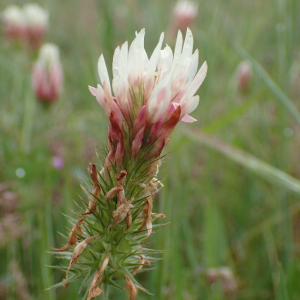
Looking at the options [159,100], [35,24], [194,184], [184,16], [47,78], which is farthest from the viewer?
[184,16]

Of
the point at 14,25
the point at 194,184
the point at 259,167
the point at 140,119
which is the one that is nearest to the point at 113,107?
the point at 140,119

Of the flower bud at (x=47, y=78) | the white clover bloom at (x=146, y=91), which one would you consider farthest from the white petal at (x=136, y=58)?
the flower bud at (x=47, y=78)

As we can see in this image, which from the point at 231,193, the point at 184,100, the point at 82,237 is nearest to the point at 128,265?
the point at 82,237

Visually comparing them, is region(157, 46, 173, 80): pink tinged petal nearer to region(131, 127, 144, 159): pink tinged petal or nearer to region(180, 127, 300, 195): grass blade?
region(131, 127, 144, 159): pink tinged petal

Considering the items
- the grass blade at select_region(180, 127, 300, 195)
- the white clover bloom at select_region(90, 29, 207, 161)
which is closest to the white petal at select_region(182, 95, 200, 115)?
the white clover bloom at select_region(90, 29, 207, 161)

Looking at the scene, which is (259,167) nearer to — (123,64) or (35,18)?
(123,64)

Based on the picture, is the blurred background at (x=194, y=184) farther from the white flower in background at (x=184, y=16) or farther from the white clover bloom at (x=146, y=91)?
the white clover bloom at (x=146, y=91)
